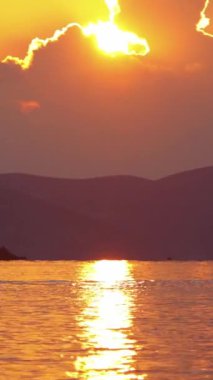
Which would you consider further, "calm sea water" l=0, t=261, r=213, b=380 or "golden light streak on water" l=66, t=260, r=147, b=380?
"calm sea water" l=0, t=261, r=213, b=380

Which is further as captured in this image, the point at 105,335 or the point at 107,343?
the point at 105,335

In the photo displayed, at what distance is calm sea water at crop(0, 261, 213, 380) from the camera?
109ft

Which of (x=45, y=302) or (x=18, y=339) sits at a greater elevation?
(x=45, y=302)

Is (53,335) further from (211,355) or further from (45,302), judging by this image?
(45,302)

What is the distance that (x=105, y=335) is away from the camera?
4244 cm

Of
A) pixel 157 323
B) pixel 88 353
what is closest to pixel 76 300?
pixel 157 323

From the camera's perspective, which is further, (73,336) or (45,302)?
(45,302)

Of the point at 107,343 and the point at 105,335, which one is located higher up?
the point at 105,335

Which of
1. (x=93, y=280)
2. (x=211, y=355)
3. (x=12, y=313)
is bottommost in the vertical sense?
(x=211, y=355)

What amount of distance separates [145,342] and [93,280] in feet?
181

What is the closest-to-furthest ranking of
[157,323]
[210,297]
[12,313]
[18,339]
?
[18,339] < [157,323] < [12,313] < [210,297]

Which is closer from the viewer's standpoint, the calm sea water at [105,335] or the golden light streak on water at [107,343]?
the golden light streak on water at [107,343]

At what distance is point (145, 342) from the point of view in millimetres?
40312

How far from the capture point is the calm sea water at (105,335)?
33.2 metres
